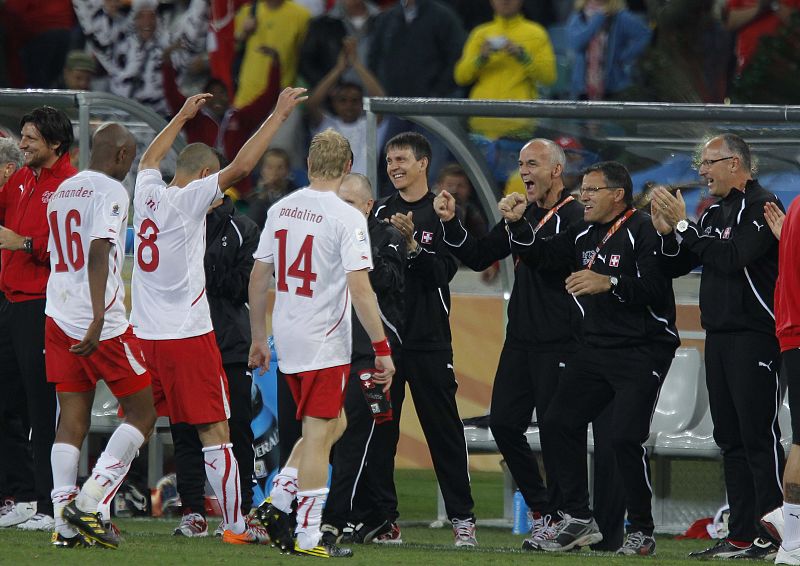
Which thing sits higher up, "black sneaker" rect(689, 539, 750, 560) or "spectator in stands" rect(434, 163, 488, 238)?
"spectator in stands" rect(434, 163, 488, 238)

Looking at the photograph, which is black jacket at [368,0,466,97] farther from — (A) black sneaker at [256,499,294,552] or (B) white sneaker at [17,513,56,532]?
(A) black sneaker at [256,499,294,552]

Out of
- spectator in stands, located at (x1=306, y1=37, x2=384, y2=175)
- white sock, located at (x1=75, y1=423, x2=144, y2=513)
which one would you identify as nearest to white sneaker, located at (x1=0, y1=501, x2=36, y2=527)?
white sock, located at (x1=75, y1=423, x2=144, y2=513)

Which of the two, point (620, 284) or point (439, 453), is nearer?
point (620, 284)

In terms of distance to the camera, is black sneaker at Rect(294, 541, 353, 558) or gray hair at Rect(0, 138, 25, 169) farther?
gray hair at Rect(0, 138, 25, 169)

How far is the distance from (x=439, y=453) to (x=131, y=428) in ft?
6.09

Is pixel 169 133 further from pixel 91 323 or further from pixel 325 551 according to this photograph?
pixel 325 551

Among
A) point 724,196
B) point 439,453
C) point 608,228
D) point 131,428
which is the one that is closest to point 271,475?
point 439,453

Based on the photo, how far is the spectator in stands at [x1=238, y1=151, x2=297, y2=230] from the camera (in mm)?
12453

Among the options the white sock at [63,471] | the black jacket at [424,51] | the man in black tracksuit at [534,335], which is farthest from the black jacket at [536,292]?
the black jacket at [424,51]

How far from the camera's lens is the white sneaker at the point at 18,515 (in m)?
8.83

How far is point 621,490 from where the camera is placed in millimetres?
8289

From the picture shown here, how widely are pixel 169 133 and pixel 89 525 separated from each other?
2006 mm

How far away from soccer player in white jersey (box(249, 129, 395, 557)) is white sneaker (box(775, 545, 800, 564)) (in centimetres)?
202

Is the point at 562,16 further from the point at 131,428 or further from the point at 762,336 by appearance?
the point at 131,428
